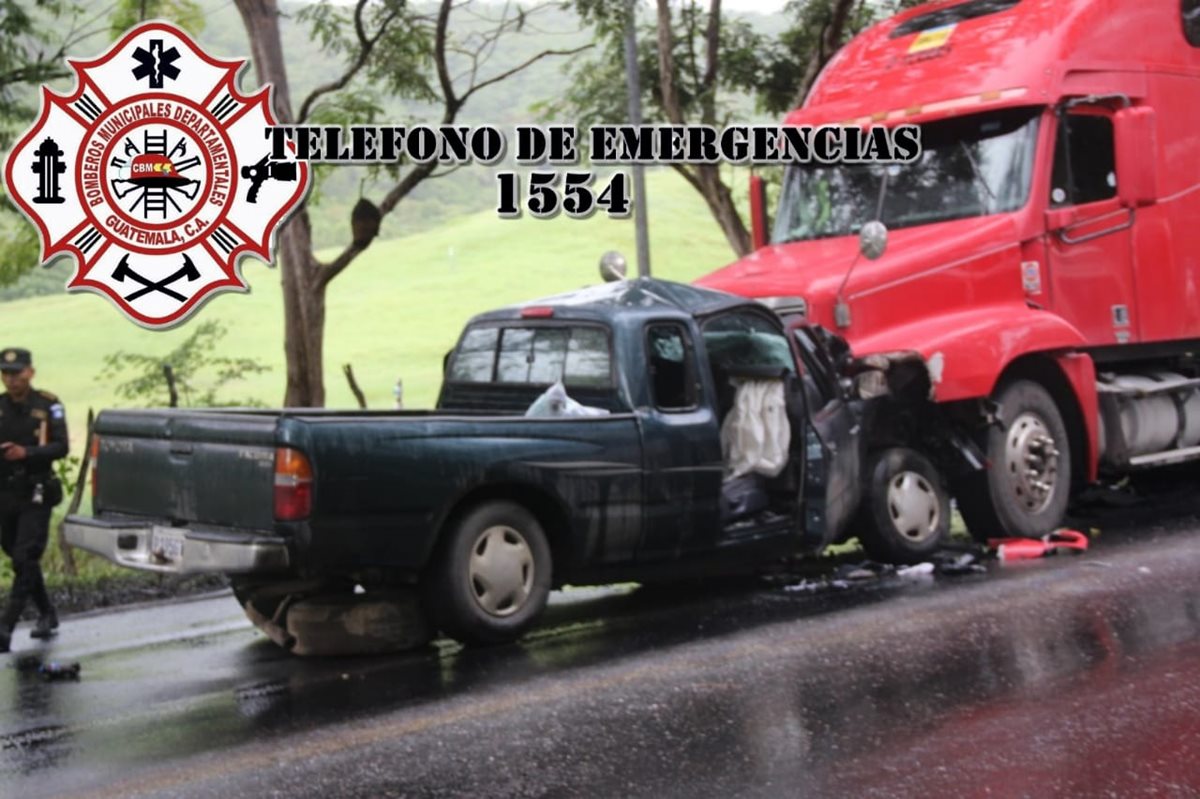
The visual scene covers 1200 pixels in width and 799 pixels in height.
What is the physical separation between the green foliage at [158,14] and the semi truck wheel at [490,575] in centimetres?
1004

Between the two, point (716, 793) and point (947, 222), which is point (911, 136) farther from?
point (716, 793)

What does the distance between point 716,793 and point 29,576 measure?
5699mm

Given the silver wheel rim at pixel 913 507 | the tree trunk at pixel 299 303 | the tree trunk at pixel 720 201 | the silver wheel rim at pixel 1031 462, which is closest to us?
the silver wheel rim at pixel 913 507

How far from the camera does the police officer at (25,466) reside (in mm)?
9453

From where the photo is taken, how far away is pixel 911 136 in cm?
1173

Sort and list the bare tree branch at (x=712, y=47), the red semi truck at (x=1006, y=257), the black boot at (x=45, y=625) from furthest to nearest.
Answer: the bare tree branch at (x=712, y=47) → the red semi truck at (x=1006, y=257) → the black boot at (x=45, y=625)

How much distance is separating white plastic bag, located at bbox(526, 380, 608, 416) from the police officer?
2.97 metres

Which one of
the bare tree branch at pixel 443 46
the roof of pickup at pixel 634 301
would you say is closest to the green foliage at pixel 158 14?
the bare tree branch at pixel 443 46

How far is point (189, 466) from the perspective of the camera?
26.3 feet

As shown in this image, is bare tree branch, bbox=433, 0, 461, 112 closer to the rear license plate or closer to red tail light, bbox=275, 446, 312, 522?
the rear license plate

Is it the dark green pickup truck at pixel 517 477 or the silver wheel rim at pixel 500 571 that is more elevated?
the dark green pickup truck at pixel 517 477

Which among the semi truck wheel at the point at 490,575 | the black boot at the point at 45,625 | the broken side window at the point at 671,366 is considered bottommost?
the black boot at the point at 45,625

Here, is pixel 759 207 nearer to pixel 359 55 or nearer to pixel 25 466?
pixel 359 55

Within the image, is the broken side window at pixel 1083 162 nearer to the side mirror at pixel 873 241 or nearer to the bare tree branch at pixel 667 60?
the side mirror at pixel 873 241
